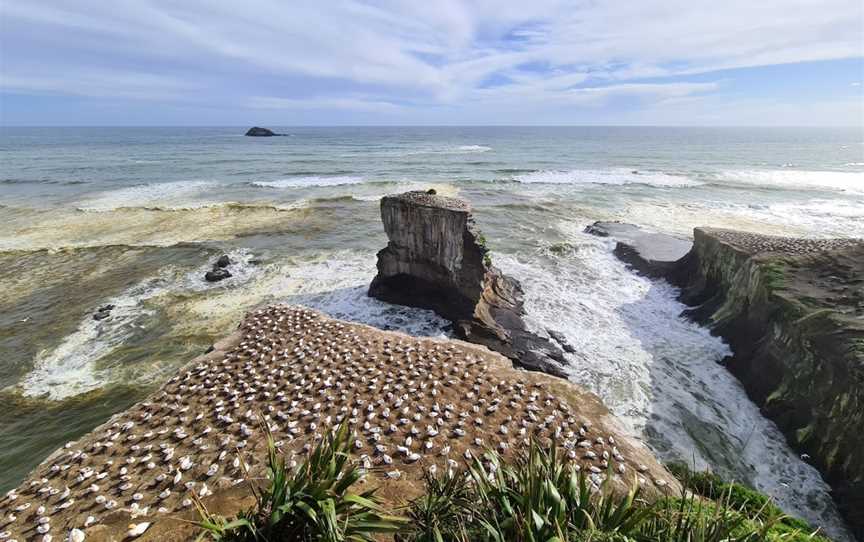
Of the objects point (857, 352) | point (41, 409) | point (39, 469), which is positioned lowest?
point (41, 409)

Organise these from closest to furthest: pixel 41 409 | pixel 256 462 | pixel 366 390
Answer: pixel 256 462
pixel 366 390
pixel 41 409

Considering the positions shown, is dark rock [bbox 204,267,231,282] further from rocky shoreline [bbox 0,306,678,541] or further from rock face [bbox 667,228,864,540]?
rock face [bbox 667,228,864,540]

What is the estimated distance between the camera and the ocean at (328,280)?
39.8ft

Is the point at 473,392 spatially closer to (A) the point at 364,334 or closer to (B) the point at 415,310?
(A) the point at 364,334

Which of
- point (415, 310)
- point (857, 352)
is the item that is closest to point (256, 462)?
point (415, 310)

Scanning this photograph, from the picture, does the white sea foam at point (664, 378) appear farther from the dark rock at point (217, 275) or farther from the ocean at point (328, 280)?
the dark rock at point (217, 275)

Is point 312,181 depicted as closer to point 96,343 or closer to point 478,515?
point 96,343

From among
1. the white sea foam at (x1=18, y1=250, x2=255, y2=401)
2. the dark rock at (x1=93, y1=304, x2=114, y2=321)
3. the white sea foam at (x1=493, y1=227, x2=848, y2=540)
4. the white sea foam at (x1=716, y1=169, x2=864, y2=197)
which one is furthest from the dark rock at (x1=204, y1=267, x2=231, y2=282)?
the white sea foam at (x1=716, y1=169, x2=864, y2=197)

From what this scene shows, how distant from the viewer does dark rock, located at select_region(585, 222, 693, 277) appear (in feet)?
74.6

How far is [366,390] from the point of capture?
955cm

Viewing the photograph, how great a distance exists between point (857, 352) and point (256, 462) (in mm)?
14186

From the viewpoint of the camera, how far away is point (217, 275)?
21188 millimetres

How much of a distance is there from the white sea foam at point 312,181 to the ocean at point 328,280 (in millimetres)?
548

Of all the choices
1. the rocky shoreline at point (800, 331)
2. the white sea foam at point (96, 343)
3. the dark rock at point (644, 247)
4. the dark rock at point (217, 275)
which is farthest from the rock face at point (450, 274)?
the dark rock at point (644, 247)
